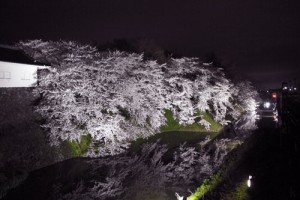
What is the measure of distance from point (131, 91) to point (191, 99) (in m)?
9.97

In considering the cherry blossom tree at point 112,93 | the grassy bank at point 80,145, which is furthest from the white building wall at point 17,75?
the grassy bank at point 80,145

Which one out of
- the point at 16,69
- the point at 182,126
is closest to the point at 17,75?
the point at 16,69

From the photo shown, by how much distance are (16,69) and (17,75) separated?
455mm

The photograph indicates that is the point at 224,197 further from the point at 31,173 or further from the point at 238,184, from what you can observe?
the point at 31,173

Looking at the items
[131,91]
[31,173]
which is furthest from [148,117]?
[31,173]

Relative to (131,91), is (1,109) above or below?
below

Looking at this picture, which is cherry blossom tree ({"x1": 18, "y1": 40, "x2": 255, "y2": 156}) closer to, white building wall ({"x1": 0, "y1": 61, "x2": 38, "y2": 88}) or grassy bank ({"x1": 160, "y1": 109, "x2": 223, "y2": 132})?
grassy bank ({"x1": 160, "y1": 109, "x2": 223, "y2": 132})

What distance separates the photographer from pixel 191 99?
99.4 feet

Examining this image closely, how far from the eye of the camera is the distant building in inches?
797

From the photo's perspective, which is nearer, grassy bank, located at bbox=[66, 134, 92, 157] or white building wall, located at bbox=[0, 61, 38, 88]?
grassy bank, located at bbox=[66, 134, 92, 157]

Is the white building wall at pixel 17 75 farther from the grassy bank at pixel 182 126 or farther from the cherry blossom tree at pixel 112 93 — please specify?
the grassy bank at pixel 182 126

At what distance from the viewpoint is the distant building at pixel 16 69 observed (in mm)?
20234

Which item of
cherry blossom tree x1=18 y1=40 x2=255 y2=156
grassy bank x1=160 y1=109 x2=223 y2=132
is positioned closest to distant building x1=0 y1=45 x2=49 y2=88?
cherry blossom tree x1=18 y1=40 x2=255 y2=156

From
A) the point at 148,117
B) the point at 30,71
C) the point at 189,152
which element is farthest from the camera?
the point at 148,117
